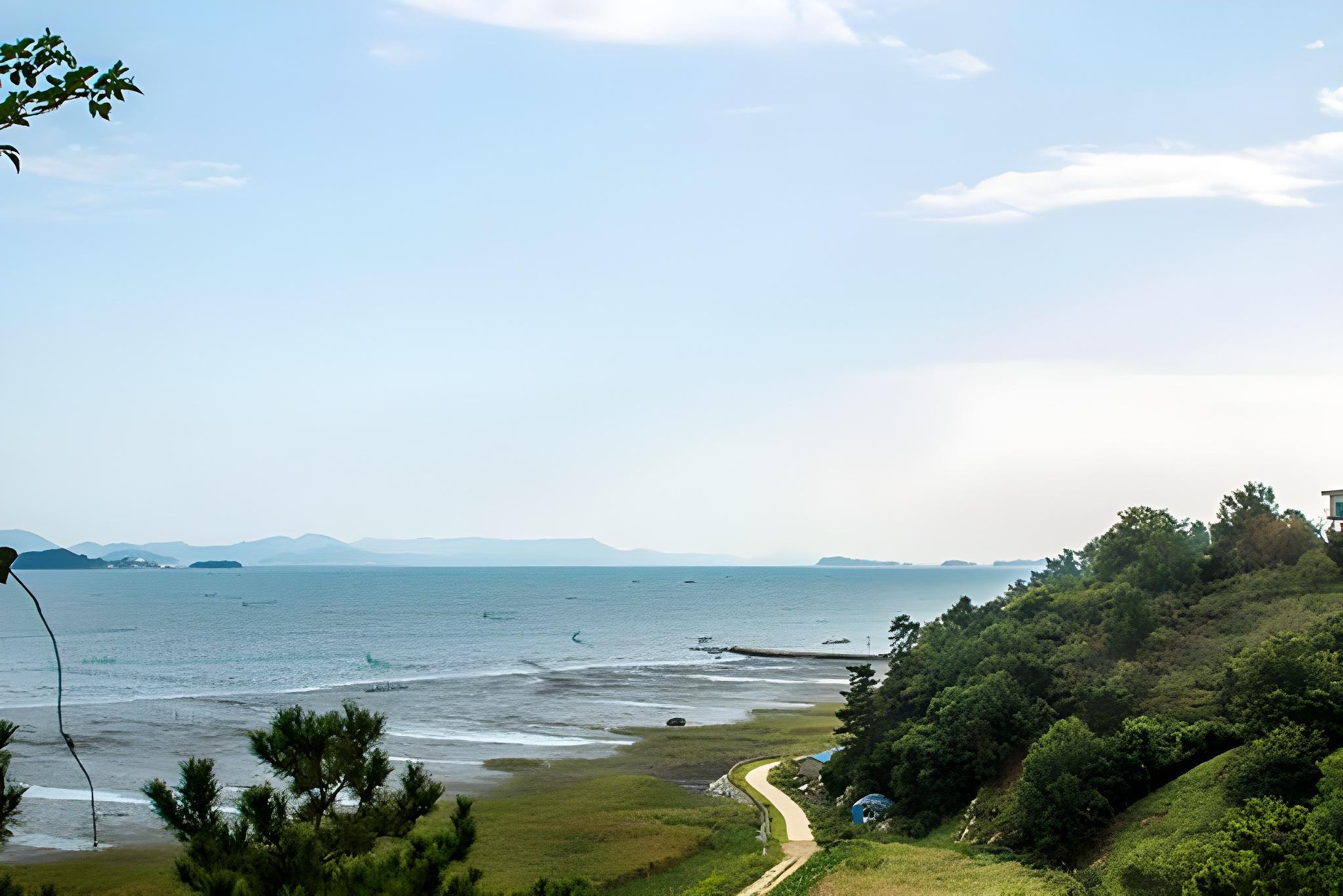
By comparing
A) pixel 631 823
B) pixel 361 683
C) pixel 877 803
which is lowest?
pixel 361 683

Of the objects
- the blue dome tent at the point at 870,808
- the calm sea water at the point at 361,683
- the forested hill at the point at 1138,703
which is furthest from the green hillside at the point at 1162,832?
the calm sea water at the point at 361,683

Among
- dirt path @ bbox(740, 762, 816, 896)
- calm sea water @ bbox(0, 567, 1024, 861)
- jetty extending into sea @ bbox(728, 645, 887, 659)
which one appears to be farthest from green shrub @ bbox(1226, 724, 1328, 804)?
Answer: jetty extending into sea @ bbox(728, 645, 887, 659)

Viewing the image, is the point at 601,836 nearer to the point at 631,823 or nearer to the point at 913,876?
the point at 631,823

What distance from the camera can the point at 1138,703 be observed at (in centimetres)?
3969

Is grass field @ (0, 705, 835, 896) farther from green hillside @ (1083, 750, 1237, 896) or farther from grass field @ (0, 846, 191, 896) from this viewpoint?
green hillside @ (1083, 750, 1237, 896)

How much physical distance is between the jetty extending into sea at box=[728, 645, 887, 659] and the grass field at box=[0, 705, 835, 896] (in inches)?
2280

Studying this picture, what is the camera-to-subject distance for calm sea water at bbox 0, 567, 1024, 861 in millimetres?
56406

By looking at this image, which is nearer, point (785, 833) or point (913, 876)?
point (913, 876)

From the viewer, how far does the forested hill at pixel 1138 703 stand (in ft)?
92.9

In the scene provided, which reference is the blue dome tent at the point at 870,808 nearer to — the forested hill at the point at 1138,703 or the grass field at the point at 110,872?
the forested hill at the point at 1138,703

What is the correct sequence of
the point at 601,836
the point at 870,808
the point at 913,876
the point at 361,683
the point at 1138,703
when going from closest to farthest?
the point at 913,876
the point at 1138,703
the point at 601,836
the point at 870,808
the point at 361,683

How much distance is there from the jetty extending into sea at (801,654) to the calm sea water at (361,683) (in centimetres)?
360

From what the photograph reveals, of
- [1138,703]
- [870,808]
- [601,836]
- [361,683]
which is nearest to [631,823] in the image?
[601,836]

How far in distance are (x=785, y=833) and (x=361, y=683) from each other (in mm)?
57683
